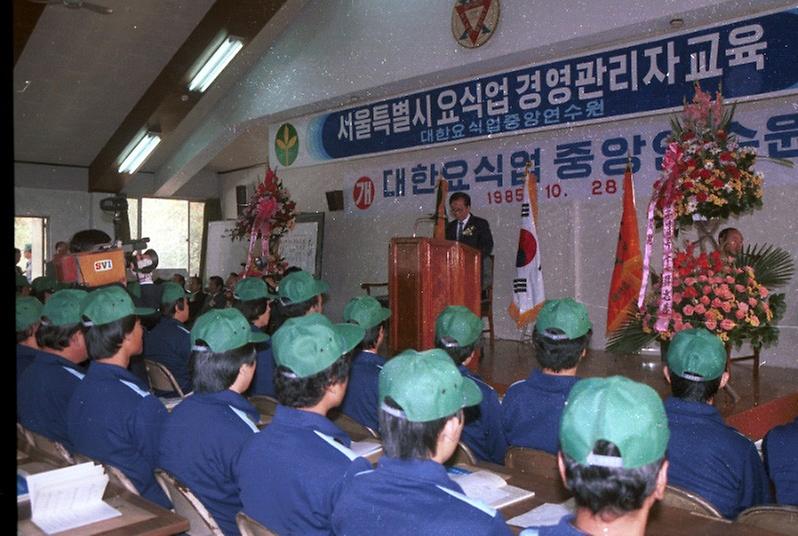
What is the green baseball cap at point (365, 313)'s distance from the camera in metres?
3.08

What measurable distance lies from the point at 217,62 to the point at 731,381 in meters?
4.69

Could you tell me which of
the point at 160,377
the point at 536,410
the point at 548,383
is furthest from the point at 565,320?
the point at 160,377

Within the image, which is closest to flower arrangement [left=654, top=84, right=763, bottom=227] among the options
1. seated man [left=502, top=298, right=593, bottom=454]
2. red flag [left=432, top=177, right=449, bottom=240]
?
seated man [left=502, top=298, right=593, bottom=454]

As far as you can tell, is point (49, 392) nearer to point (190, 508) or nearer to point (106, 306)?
point (106, 306)

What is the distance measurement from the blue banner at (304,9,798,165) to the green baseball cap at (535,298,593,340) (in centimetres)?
278

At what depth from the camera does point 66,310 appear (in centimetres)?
261

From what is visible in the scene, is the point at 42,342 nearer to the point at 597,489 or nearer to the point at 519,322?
the point at 597,489

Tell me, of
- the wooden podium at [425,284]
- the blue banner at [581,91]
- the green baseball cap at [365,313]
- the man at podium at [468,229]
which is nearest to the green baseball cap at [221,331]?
the green baseball cap at [365,313]

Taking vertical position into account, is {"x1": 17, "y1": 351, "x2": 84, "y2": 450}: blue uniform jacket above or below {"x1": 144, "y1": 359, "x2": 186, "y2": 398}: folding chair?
above

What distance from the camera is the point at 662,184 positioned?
12.1 feet

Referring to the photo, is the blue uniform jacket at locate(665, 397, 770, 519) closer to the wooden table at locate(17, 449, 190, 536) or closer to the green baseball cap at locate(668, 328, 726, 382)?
the green baseball cap at locate(668, 328, 726, 382)

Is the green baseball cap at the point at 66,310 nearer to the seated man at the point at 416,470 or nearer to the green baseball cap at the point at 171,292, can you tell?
the green baseball cap at the point at 171,292

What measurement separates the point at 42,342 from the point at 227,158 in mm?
4210

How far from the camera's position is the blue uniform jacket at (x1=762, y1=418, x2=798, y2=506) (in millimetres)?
1792
